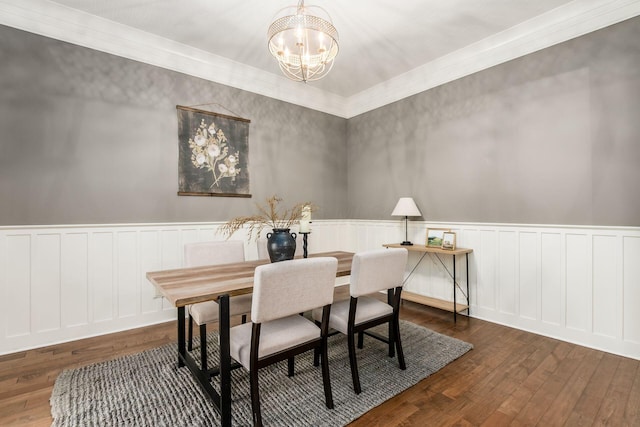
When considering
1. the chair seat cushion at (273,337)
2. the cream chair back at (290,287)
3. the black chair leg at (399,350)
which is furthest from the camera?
the black chair leg at (399,350)

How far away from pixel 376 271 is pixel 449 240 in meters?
1.70

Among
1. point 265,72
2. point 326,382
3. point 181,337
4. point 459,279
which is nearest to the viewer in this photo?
point 326,382

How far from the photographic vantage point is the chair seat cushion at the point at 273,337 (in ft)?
5.32

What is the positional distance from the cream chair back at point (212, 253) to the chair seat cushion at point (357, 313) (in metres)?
0.92

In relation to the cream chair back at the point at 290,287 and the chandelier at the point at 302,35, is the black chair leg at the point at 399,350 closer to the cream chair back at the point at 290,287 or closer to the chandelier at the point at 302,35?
the cream chair back at the point at 290,287

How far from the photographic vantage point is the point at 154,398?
6.16 ft

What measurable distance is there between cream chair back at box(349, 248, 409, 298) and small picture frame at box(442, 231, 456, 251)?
1366 mm

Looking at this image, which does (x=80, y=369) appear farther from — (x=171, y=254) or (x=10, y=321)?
(x=171, y=254)

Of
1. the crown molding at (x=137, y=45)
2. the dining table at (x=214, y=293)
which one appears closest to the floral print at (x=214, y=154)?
the crown molding at (x=137, y=45)

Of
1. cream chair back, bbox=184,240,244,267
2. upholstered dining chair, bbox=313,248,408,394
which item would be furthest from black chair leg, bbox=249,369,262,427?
cream chair back, bbox=184,240,244,267

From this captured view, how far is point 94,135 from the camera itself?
2809 mm

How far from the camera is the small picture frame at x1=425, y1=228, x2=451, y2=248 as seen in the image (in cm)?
348

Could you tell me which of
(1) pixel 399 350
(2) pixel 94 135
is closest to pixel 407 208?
(1) pixel 399 350

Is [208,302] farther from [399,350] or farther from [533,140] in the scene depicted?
[533,140]
